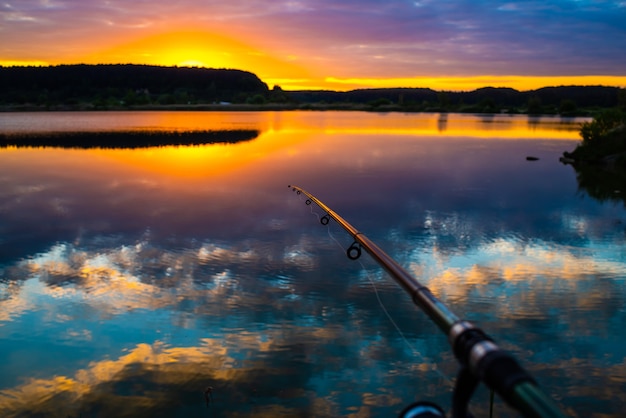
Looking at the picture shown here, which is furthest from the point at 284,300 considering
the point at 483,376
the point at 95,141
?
the point at 95,141

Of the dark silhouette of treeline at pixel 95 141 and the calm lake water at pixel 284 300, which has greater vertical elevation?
the dark silhouette of treeline at pixel 95 141

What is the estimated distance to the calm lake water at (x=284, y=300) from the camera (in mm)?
7297

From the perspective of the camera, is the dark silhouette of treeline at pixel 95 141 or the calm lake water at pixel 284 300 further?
the dark silhouette of treeline at pixel 95 141

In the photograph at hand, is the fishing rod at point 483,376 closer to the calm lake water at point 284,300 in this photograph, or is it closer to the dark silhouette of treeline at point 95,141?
the calm lake water at point 284,300

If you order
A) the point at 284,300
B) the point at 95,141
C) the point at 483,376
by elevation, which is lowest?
the point at 284,300

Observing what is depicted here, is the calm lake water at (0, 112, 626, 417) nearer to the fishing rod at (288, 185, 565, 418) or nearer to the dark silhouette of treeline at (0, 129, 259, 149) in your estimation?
the fishing rod at (288, 185, 565, 418)

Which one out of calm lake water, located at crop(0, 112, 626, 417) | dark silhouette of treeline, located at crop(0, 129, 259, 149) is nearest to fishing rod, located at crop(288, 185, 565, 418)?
calm lake water, located at crop(0, 112, 626, 417)

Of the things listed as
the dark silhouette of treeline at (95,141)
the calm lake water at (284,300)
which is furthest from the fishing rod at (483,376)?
the dark silhouette of treeline at (95,141)

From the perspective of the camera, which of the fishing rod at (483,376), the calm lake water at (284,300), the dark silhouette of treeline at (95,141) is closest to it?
the fishing rod at (483,376)

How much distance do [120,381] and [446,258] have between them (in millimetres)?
9075

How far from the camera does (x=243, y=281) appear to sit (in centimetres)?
1162

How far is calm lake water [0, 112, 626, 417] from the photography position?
7.30 metres

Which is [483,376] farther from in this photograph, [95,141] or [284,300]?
[95,141]

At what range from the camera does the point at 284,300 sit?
34.6ft
